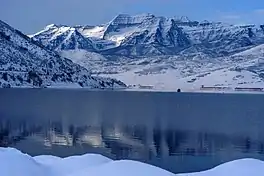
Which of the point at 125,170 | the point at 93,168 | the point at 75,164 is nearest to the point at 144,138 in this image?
the point at 75,164

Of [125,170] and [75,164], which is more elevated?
[125,170]

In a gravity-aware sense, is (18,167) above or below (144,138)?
above

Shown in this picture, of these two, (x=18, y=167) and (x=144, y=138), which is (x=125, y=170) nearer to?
(x=18, y=167)

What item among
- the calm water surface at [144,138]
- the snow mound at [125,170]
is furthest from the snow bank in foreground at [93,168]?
the calm water surface at [144,138]

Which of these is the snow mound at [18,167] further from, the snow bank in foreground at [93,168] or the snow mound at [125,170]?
the snow mound at [125,170]

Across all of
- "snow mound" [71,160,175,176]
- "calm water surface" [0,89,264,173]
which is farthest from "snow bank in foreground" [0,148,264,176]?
"calm water surface" [0,89,264,173]

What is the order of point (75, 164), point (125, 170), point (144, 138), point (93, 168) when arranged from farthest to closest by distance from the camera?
1. point (144, 138)
2. point (75, 164)
3. point (93, 168)
4. point (125, 170)

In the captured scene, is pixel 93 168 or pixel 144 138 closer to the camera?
pixel 93 168

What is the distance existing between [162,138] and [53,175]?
43.5m

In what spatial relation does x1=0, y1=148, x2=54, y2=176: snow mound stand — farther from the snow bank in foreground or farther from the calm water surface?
the calm water surface

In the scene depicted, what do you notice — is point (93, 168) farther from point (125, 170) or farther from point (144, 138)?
point (144, 138)

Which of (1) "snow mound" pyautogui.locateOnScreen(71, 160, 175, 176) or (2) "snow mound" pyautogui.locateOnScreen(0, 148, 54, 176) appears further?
(2) "snow mound" pyautogui.locateOnScreen(0, 148, 54, 176)

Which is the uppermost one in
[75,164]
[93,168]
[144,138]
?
[93,168]

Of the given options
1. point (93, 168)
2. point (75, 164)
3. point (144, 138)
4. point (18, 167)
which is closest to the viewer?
point (18, 167)
